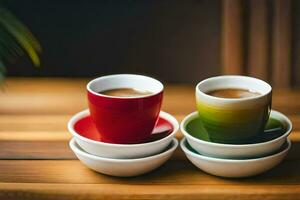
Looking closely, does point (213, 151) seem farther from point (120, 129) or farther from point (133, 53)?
point (133, 53)

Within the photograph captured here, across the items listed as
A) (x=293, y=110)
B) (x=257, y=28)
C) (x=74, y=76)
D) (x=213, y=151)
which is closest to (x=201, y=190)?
(x=213, y=151)

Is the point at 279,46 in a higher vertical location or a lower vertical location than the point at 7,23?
lower

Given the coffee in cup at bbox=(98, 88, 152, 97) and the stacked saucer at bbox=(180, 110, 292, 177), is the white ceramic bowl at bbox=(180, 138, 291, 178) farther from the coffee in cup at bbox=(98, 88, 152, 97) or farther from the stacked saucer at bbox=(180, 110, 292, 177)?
the coffee in cup at bbox=(98, 88, 152, 97)

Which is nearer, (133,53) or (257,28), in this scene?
(257,28)

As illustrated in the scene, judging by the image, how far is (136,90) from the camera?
825 mm

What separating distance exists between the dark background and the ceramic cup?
0.39 meters

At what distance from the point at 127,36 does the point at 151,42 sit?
0.16 feet

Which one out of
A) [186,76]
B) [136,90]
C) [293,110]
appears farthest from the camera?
[186,76]

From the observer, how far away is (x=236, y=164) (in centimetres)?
72

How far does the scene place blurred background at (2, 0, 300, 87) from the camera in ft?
3.59

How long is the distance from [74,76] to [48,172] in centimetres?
45

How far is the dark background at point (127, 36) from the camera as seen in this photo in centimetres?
115

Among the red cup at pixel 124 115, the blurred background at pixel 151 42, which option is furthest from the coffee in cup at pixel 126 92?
the blurred background at pixel 151 42

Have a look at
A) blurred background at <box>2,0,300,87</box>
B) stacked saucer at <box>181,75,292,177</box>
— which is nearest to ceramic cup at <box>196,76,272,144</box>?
stacked saucer at <box>181,75,292,177</box>
